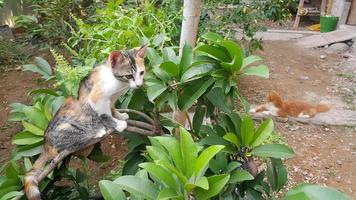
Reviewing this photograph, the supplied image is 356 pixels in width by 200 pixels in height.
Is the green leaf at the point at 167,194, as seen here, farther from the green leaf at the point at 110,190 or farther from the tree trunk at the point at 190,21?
the tree trunk at the point at 190,21

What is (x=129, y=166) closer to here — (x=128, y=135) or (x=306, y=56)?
(x=128, y=135)

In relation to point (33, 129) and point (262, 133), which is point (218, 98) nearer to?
point (262, 133)

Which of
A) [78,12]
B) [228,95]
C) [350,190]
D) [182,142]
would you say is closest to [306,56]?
[350,190]

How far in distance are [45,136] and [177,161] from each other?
46 centimetres

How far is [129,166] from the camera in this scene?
1.24 meters

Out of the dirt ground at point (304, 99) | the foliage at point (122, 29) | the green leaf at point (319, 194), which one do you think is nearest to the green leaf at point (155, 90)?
the green leaf at point (319, 194)

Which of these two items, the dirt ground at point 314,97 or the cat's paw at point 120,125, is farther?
the dirt ground at point 314,97

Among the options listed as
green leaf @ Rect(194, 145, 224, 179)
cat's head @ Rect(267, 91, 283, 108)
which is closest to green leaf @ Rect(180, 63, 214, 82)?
green leaf @ Rect(194, 145, 224, 179)

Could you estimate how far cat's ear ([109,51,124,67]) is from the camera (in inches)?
39.1

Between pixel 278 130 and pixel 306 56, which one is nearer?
pixel 278 130

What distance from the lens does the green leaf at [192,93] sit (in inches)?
42.3

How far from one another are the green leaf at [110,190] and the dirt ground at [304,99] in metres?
1.71

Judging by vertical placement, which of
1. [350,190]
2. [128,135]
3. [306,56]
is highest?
[128,135]

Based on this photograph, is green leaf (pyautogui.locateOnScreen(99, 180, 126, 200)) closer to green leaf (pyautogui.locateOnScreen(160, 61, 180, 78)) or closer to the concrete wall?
green leaf (pyautogui.locateOnScreen(160, 61, 180, 78))
